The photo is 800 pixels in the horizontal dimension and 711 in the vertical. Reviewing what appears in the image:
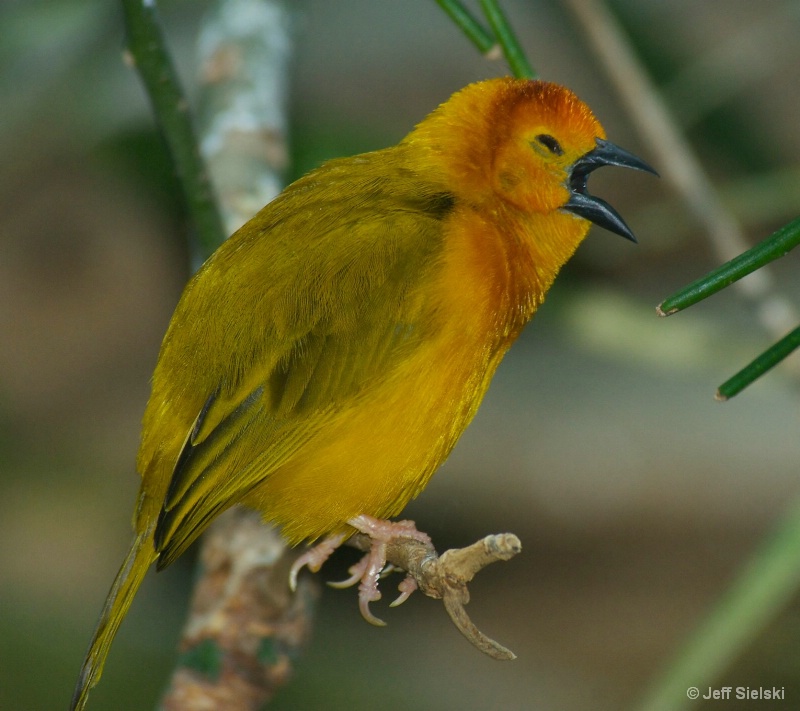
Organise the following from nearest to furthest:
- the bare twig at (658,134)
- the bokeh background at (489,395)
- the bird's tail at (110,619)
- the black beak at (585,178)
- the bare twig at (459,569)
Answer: the bare twig at (459,569)
the bird's tail at (110,619)
the black beak at (585,178)
the bare twig at (658,134)
the bokeh background at (489,395)

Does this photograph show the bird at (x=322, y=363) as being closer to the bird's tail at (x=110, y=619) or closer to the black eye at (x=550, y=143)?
the bird's tail at (x=110, y=619)

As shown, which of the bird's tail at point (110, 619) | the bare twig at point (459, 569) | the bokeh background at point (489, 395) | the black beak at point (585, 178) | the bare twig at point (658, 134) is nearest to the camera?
the bare twig at point (459, 569)

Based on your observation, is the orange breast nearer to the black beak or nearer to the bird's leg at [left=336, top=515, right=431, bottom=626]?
the bird's leg at [left=336, top=515, right=431, bottom=626]

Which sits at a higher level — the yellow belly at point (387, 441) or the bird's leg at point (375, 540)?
the yellow belly at point (387, 441)

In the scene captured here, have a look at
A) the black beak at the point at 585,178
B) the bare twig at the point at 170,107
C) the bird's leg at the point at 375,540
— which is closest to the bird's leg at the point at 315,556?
the bird's leg at the point at 375,540

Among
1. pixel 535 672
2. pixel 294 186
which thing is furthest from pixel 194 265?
pixel 535 672

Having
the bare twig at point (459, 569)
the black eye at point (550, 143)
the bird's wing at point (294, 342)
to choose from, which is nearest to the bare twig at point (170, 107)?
the bird's wing at point (294, 342)

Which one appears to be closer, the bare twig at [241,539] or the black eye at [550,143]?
the bare twig at [241,539]

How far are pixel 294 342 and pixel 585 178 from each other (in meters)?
1.01

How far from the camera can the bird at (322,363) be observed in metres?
2.99

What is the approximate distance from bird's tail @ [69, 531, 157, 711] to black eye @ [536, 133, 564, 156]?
155 cm

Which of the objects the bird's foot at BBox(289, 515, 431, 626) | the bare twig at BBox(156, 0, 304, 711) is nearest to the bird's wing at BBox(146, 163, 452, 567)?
the bare twig at BBox(156, 0, 304, 711)

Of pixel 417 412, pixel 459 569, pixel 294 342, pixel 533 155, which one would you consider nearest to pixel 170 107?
pixel 294 342

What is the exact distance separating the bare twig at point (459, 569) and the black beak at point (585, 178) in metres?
1.05
